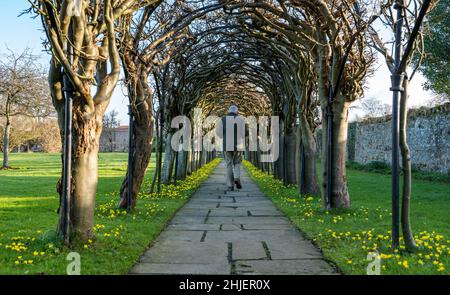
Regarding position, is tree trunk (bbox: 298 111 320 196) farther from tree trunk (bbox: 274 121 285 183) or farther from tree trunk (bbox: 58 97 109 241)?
tree trunk (bbox: 58 97 109 241)

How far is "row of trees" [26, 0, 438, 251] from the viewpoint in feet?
16.0

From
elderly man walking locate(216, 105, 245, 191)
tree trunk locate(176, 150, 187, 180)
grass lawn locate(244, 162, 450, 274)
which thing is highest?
elderly man walking locate(216, 105, 245, 191)

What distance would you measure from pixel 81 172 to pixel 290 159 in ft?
31.7

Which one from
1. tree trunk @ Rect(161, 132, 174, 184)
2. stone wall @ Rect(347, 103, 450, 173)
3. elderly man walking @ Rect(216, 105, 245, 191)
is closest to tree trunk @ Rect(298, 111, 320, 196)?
elderly man walking @ Rect(216, 105, 245, 191)

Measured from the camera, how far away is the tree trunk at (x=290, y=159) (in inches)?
548

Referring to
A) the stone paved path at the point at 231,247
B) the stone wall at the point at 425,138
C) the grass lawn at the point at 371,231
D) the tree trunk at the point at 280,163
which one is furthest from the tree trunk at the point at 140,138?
the stone wall at the point at 425,138

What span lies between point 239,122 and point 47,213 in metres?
6.30

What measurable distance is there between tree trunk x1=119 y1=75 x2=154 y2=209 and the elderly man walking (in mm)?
4167

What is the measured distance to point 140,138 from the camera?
8172mm

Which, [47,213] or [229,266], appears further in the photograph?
[47,213]

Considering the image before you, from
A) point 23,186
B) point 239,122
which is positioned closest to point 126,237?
point 239,122

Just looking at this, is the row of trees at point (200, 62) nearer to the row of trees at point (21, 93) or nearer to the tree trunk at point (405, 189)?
the tree trunk at point (405, 189)
